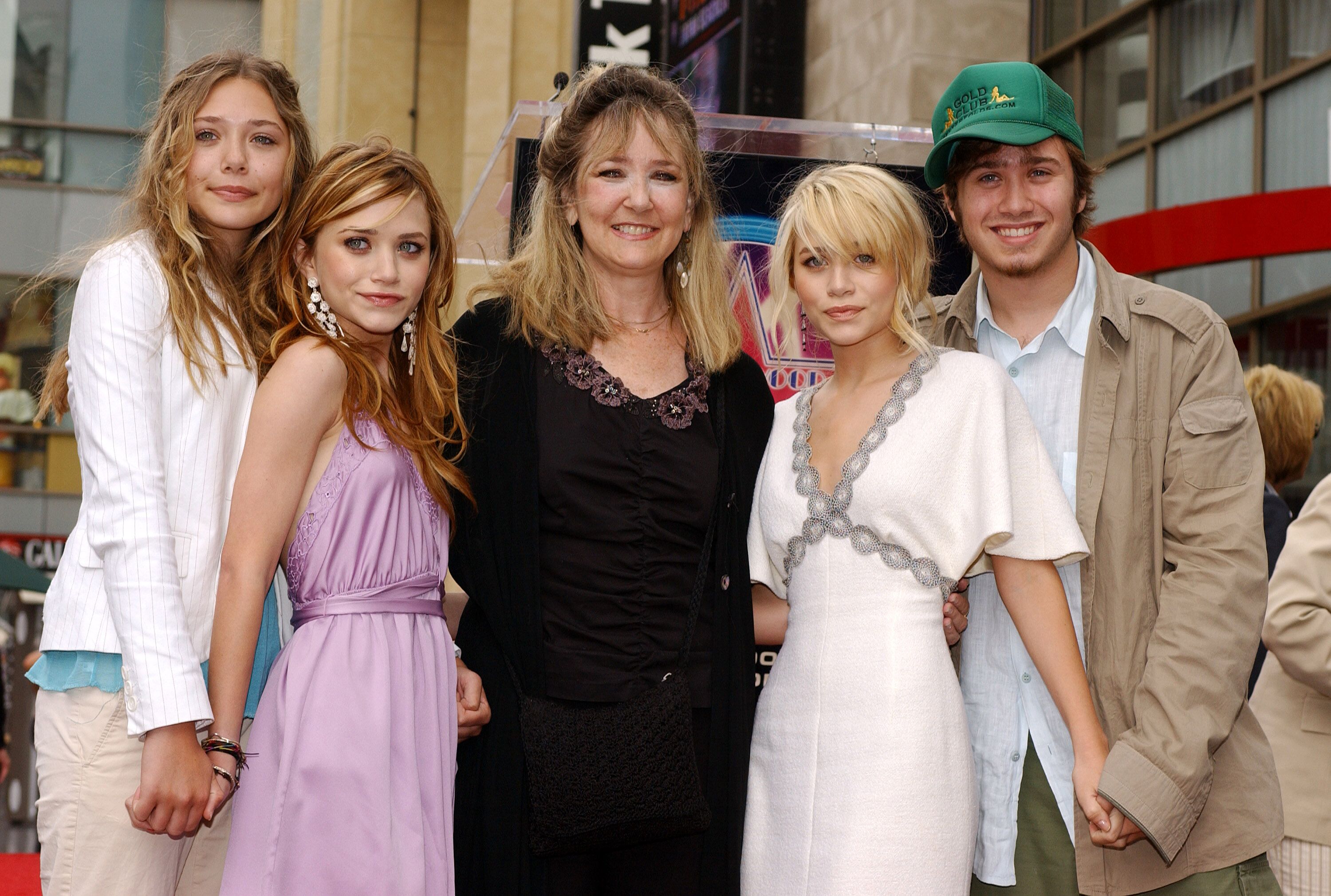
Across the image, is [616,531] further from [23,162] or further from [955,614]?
[23,162]

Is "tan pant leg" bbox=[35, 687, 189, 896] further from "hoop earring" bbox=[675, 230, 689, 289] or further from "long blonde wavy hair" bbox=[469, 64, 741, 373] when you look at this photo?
"hoop earring" bbox=[675, 230, 689, 289]

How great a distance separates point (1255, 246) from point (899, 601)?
4.59m

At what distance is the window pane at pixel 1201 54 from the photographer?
7.39 metres

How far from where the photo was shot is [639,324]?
9.99ft

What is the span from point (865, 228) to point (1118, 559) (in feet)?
2.77

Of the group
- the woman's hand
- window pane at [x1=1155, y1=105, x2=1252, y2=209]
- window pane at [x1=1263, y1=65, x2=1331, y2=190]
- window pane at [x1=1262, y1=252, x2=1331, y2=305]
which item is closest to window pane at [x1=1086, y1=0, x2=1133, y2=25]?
window pane at [x1=1155, y1=105, x2=1252, y2=209]

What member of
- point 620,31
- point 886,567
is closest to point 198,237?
point 886,567

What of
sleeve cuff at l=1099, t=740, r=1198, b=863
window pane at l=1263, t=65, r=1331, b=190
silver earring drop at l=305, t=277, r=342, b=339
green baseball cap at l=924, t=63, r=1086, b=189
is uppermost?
window pane at l=1263, t=65, r=1331, b=190

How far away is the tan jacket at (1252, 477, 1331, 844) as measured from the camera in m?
3.24

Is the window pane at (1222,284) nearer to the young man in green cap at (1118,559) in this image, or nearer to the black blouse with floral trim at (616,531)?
the young man in green cap at (1118,559)

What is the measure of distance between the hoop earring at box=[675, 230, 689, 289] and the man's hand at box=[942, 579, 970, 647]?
979 millimetres

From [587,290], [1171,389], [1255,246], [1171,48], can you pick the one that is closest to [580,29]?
[1171,48]

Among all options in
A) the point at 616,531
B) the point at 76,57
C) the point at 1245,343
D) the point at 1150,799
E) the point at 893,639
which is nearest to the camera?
the point at 1150,799

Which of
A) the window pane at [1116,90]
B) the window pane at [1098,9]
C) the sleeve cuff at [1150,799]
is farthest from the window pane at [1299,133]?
the sleeve cuff at [1150,799]
